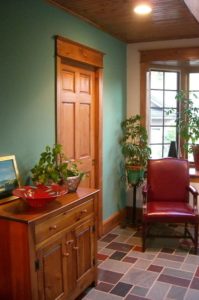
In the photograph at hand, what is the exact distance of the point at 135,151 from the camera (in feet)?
13.9

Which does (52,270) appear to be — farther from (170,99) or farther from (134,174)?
(170,99)

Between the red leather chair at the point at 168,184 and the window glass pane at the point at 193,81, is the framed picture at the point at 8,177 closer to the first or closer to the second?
the red leather chair at the point at 168,184

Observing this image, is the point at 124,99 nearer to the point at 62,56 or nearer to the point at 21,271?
the point at 62,56

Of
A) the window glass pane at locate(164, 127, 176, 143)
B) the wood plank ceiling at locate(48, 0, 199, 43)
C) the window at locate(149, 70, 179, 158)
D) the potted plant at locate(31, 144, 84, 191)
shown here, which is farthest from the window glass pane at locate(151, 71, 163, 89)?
the potted plant at locate(31, 144, 84, 191)

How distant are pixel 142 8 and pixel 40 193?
195 cm

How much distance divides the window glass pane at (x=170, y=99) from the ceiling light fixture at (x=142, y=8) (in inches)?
65.1

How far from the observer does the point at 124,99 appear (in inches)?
180

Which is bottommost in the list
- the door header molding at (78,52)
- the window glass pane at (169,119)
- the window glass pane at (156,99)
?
the window glass pane at (169,119)

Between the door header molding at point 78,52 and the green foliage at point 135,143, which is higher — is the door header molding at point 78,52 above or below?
above

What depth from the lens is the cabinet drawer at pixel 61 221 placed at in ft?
7.05

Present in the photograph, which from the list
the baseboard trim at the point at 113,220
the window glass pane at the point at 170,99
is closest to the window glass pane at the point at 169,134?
the window glass pane at the point at 170,99

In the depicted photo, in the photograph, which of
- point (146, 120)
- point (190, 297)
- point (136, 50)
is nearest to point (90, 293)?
point (190, 297)

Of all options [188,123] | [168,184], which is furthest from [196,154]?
[168,184]

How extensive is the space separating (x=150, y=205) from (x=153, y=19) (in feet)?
6.53
